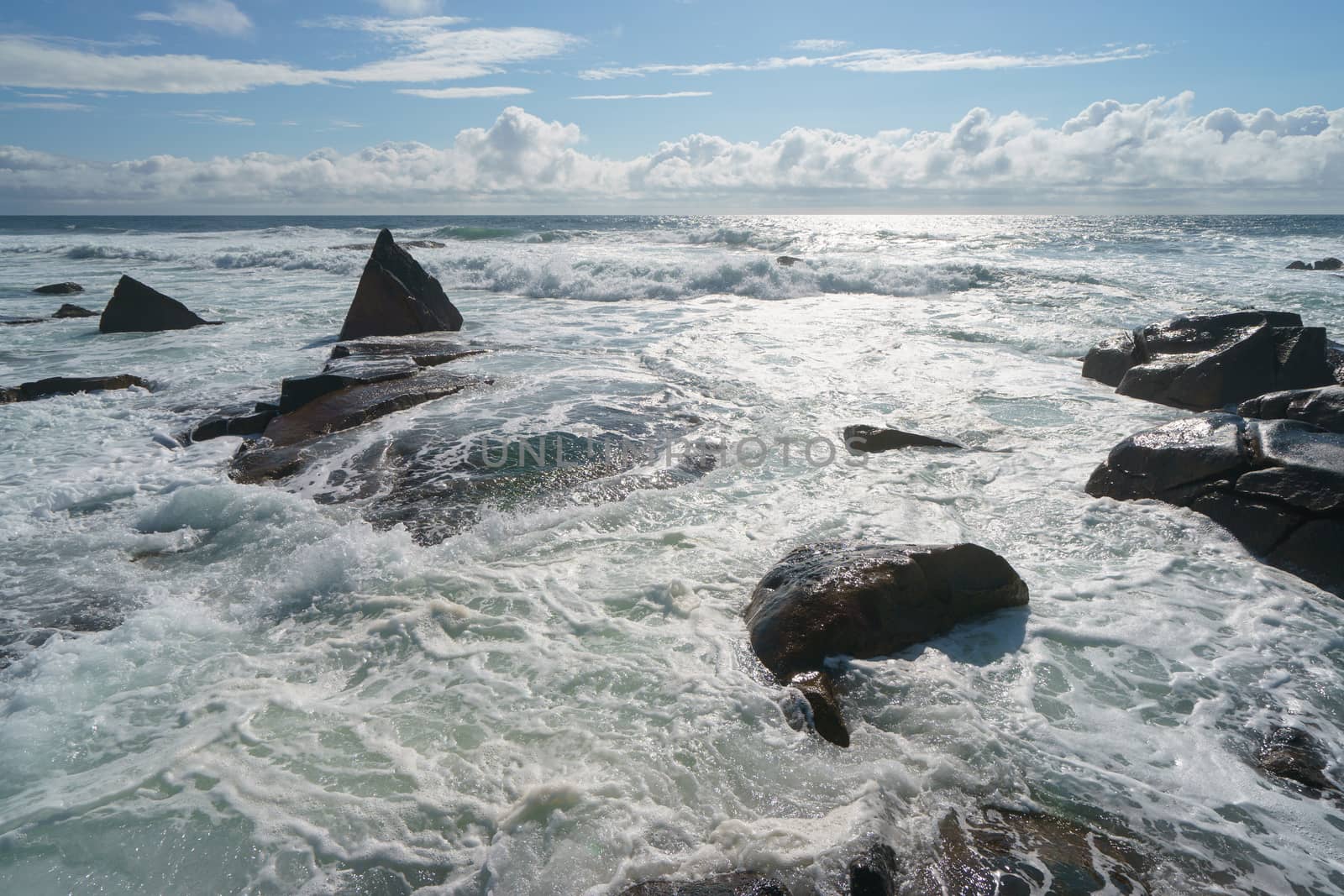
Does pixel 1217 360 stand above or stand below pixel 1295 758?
above

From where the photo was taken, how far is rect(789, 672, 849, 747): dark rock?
10.8 feet

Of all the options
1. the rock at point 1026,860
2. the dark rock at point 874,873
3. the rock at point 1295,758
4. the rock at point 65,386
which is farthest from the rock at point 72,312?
the rock at point 1295,758

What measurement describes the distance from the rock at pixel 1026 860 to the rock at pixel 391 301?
12.0 m

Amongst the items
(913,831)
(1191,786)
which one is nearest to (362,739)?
(913,831)

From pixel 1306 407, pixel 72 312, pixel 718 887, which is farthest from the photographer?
Answer: pixel 72 312

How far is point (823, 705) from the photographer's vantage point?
3.40 meters

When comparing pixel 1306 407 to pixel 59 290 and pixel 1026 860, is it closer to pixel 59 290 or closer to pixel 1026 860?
pixel 1026 860

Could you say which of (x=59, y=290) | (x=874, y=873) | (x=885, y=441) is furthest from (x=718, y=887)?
(x=59, y=290)

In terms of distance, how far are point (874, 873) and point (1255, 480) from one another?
4.60 meters

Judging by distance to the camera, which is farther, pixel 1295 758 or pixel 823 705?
pixel 823 705

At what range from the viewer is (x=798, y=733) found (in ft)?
10.8

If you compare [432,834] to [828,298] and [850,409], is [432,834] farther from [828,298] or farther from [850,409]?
[828,298]

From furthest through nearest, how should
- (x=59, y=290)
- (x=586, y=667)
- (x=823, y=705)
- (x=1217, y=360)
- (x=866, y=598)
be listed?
(x=59, y=290)
(x=1217, y=360)
(x=866, y=598)
(x=586, y=667)
(x=823, y=705)

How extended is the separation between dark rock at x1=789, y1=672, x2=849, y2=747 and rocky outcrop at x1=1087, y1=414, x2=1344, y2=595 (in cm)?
356
